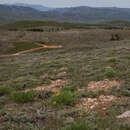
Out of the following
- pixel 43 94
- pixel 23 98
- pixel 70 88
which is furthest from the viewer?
pixel 70 88

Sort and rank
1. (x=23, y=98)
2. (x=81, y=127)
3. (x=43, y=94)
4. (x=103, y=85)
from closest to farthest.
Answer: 1. (x=81, y=127)
2. (x=23, y=98)
3. (x=43, y=94)
4. (x=103, y=85)

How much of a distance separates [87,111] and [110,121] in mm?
722

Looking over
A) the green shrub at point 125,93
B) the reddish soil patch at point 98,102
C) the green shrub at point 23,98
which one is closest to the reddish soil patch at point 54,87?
the green shrub at point 23,98

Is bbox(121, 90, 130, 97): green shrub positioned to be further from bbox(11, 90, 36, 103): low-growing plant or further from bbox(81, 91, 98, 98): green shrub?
bbox(11, 90, 36, 103): low-growing plant

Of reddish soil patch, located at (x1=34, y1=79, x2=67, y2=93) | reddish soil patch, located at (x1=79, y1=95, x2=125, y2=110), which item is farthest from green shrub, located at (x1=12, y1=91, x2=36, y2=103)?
reddish soil patch, located at (x1=79, y1=95, x2=125, y2=110)

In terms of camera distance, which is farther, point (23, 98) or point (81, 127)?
point (23, 98)

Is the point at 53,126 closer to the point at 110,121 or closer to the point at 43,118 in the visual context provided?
the point at 43,118

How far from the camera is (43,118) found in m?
4.12

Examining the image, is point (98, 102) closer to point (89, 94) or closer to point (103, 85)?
point (89, 94)

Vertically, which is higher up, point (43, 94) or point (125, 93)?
point (125, 93)

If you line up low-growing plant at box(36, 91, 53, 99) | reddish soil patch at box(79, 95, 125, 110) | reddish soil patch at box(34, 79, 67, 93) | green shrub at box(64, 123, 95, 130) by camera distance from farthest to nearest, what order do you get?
1. reddish soil patch at box(34, 79, 67, 93)
2. low-growing plant at box(36, 91, 53, 99)
3. reddish soil patch at box(79, 95, 125, 110)
4. green shrub at box(64, 123, 95, 130)

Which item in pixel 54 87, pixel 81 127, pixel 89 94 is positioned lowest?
pixel 54 87

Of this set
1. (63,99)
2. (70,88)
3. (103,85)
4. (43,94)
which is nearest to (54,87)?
(70,88)

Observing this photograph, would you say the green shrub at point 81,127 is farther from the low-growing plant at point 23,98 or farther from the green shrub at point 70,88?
the green shrub at point 70,88
